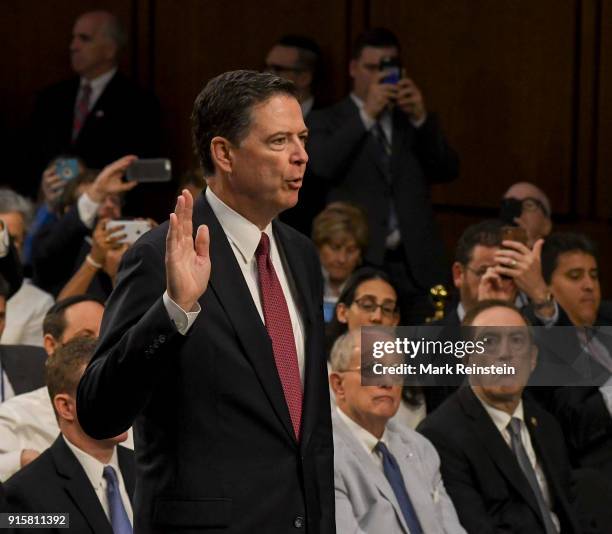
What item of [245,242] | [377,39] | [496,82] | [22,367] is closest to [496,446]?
[22,367]

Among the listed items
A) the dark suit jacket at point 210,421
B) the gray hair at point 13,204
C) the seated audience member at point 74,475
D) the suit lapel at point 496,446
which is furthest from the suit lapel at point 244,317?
the gray hair at point 13,204

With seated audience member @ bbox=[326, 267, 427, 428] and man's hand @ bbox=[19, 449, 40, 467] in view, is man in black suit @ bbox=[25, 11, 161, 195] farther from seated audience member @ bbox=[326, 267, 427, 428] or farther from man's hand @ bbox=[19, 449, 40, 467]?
man's hand @ bbox=[19, 449, 40, 467]

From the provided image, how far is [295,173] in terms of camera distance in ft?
6.67

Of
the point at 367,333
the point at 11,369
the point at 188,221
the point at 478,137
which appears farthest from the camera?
the point at 478,137

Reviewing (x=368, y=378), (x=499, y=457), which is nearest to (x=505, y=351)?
(x=499, y=457)

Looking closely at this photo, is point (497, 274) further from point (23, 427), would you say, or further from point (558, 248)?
point (23, 427)

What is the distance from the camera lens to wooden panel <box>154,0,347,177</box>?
590 cm

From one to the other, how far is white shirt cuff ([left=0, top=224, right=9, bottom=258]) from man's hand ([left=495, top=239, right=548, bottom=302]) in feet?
4.45

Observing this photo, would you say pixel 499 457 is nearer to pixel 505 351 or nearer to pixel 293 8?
pixel 505 351

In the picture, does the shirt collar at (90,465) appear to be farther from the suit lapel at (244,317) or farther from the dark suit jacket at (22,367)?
the suit lapel at (244,317)

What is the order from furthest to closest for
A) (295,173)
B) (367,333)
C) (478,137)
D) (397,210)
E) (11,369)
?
(478,137) → (397,210) → (11,369) → (367,333) → (295,173)

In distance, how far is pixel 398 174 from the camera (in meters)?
5.11

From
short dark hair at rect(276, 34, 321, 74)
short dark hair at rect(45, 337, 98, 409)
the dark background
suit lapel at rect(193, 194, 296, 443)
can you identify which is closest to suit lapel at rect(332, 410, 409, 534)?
short dark hair at rect(45, 337, 98, 409)

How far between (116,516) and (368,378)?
686 millimetres
